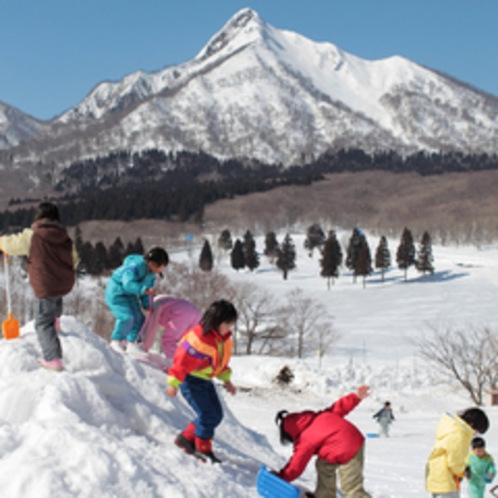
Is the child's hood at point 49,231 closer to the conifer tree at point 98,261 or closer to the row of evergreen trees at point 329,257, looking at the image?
the row of evergreen trees at point 329,257

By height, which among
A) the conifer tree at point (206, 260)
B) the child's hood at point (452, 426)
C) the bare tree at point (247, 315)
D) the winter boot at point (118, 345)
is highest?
the winter boot at point (118, 345)

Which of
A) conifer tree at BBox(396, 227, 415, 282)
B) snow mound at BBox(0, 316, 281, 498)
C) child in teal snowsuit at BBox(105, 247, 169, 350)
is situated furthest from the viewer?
conifer tree at BBox(396, 227, 415, 282)

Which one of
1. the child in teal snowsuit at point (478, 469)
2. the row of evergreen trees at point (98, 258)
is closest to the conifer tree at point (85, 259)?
the row of evergreen trees at point (98, 258)

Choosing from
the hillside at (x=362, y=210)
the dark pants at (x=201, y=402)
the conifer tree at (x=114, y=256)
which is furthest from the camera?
the hillside at (x=362, y=210)

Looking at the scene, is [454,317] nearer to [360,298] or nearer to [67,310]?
[360,298]

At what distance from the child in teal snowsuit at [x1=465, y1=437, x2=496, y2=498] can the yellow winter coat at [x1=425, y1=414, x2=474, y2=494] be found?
0.91 meters

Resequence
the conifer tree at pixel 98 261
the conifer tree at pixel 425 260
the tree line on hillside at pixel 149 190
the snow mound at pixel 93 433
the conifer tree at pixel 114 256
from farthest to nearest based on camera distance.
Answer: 1. the tree line on hillside at pixel 149 190
2. the conifer tree at pixel 114 256
3. the conifer tree at pixel 425 260
4. the conifer tree at pixel 98 261
5. the snow mound at pixel 93 433

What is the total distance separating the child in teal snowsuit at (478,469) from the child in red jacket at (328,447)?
77.4 inches

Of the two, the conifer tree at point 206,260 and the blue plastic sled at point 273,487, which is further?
the conifer tree at point 206,260

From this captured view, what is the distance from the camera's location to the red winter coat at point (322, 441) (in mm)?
3688

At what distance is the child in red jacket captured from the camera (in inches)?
145

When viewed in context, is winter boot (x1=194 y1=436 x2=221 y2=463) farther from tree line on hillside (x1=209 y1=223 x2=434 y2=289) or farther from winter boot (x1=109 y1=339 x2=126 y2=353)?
tree line on hillside (x1=209 y1=223 x2=434 y2=289)

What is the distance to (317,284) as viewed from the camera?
72062 mm

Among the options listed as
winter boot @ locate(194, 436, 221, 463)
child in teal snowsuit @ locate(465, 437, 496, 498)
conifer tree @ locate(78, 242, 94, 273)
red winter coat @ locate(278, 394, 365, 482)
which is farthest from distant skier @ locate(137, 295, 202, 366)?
conifer tree @ locate(78, 242, 94, 273)
